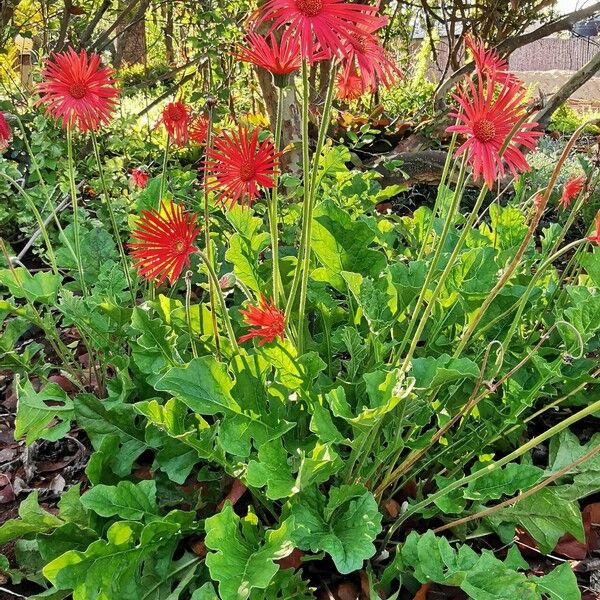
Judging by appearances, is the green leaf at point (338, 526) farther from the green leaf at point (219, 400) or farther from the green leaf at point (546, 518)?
the green leaf at point (546, 518)

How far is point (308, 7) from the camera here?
912 mm

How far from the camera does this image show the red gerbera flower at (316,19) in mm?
896

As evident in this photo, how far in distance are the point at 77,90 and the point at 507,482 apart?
4.00 feet

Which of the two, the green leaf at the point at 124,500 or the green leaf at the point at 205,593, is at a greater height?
the green leaf at the point at 124,500

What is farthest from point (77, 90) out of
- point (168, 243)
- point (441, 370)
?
point (441, 370)

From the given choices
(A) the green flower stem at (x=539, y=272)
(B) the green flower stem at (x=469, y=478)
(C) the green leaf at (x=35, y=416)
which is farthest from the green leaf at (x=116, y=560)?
(A) the green flower stem at (x=539, y=272)

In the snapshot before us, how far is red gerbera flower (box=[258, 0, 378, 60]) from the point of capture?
90cm

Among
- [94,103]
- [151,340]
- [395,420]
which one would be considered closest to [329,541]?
[395,420]

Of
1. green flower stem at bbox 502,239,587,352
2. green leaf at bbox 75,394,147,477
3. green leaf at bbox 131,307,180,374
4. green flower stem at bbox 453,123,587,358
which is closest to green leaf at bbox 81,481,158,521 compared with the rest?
green leaf at bbox 75,394,147,477

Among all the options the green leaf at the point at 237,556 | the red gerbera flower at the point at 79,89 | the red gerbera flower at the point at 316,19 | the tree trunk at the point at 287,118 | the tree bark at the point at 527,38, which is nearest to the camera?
the red gerbera flower at the point at 316,19

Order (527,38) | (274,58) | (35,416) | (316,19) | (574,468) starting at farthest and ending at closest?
(527,38)
(574,468)
(35,416)
(274,58)
(316,19)

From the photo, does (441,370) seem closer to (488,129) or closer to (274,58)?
(488,129)

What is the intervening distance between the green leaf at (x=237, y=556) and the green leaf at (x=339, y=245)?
2.10 ft

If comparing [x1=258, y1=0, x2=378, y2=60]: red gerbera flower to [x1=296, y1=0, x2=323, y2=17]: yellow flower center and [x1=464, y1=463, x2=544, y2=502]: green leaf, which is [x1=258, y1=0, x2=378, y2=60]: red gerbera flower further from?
Answer: [x1=464, y1=463, x2=544, y2=502]: green leaf
